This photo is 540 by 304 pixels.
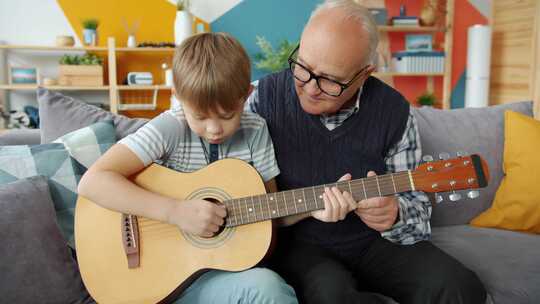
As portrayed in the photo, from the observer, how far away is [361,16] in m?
1.35

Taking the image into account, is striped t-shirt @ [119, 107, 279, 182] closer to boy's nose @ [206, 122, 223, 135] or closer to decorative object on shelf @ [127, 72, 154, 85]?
boy's nose @ [206, 122, 223, 135]

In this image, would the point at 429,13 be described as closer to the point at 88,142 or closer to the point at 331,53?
the point at 331,53

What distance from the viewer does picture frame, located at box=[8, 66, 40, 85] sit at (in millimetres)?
4320

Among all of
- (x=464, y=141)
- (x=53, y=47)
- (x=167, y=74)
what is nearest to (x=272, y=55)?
(x=167, y=74)

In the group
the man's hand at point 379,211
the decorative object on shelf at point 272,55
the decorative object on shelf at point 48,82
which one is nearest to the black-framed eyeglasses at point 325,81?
the man's hand at point 379,211

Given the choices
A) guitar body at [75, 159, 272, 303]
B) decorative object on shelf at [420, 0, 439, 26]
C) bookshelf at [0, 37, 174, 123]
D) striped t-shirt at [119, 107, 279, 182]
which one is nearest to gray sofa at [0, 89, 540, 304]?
guitar body at [75, 159, 272, 303]

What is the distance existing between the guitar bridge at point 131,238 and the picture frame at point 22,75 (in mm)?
3630

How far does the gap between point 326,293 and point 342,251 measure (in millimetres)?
252

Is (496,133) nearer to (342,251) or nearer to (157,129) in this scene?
(342,251)

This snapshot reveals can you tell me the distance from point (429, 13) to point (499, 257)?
12.1ft

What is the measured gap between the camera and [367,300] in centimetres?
125

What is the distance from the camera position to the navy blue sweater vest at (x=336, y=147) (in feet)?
4.72

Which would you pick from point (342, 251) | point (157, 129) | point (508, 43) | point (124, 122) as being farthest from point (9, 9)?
point (508, 43)

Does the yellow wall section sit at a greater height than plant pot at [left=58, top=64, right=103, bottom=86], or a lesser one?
greater
